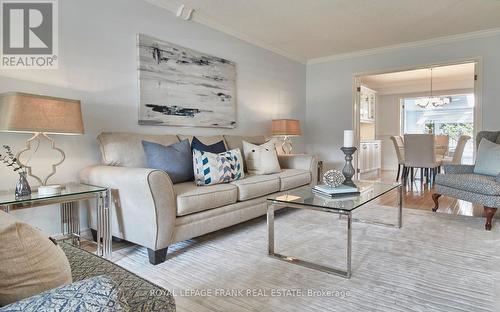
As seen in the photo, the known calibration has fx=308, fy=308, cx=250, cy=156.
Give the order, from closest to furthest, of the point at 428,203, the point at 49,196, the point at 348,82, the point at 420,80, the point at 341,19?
1. the point at 49,196
2. the point at 341,19
3. the point at 428,203
4. the point at 348,82
5. the point at 420,80

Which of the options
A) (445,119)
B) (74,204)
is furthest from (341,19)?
(445,119)

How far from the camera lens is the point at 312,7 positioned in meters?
3.35

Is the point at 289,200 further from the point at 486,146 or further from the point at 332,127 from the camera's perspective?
the point at 332,127

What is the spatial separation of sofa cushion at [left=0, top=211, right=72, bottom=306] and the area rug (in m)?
0.98

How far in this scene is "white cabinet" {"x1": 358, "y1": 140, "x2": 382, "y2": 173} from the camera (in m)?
6.44

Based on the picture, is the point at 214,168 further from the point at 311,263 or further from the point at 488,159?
the point at 488,159

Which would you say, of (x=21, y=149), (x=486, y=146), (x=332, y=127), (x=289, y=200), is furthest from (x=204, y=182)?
(x=332, y=127)

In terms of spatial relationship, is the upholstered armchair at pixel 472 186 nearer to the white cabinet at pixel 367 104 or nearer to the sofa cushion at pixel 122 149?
the sofa cushion at pixel 122 149

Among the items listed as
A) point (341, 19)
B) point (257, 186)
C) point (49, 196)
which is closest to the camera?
point (49, 196)

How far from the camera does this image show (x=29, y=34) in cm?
237

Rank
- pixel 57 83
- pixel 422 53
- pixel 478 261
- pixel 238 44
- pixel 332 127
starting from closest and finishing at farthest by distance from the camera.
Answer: pixel 478 261
pixel 57 83
pixel 238 44
pixel 422 53
pixel 332 127

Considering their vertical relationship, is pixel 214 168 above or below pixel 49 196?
above

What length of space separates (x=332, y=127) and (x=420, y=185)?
6.21 feet

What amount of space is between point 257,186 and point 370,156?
4.90 metres
